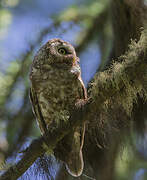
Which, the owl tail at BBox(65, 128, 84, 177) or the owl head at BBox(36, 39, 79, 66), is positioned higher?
the owl head at BBox(36, 39, 79, 66)

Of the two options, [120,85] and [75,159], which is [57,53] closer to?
[75,159]

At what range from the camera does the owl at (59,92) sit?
225 centimetres

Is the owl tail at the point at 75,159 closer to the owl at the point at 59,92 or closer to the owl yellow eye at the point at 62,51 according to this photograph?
the owl at the point at 59,92

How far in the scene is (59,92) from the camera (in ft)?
7.64

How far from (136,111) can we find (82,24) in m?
1.50

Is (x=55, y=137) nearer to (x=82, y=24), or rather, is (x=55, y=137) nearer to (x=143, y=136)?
(x=143, y=136)

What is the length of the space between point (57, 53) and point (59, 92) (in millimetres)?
329

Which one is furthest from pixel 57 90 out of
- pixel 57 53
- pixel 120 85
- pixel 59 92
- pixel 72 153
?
pixel 120 85

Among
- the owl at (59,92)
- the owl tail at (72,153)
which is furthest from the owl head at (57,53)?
the owl tail at (72,153)

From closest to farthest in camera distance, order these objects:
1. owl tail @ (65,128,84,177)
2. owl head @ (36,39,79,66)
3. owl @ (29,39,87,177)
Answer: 1. owl tail @ (65,128,84,177)
2. owl @ (29,39,87,177)
3. owl head @ (36,39,79,66)

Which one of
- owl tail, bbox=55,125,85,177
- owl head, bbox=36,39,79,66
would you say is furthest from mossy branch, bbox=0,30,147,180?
owl head, bbox=36,39,79,66

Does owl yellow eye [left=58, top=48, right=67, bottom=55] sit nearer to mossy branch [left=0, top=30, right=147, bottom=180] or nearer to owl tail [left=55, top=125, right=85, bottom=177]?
owl tail [left=55, top=125, right=85, bottom=177]

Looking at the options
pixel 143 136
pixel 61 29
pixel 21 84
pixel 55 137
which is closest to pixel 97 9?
pixel 61 29

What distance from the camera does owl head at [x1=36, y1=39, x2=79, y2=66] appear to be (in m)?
2.46
